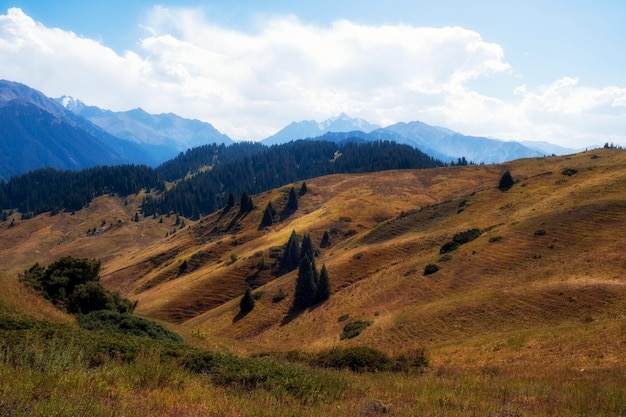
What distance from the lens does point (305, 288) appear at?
55.3 meters

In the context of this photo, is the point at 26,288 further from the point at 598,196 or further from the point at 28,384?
the point at 598,196

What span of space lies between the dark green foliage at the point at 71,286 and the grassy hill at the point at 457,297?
2131mm

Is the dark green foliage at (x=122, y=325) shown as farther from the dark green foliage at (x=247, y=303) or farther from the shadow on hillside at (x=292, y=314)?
the dark green foliage at (x=247, y=303)

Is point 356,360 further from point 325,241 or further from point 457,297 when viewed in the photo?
point 325,241

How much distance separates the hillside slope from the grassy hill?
19 centimetres

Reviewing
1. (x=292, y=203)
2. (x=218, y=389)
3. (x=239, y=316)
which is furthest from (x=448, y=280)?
(x=292, y=203)

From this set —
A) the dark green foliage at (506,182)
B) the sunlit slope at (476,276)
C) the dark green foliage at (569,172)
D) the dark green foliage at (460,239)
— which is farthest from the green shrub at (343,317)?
the dark green foliage at (569,172)

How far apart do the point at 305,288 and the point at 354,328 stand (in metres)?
17.7

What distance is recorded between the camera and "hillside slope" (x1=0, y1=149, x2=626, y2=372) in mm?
26403

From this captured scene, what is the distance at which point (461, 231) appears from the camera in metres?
56.5

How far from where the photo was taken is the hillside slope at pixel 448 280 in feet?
86.6

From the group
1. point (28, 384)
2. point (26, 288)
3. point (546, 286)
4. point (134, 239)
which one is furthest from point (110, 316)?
point (134, 239)

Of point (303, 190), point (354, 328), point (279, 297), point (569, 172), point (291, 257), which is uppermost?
point (303, 190)

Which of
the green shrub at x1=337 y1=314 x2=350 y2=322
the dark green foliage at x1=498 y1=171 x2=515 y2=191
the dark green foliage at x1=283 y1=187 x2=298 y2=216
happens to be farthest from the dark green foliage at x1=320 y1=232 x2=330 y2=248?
the green shrub at x1=337 y1=314 x2=350 y2=322
